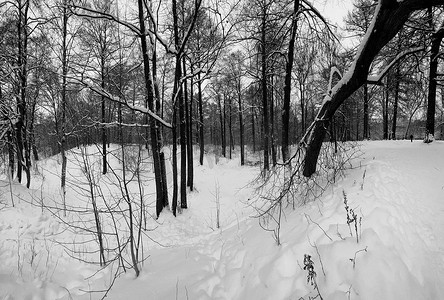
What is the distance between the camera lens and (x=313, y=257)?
8.77ft

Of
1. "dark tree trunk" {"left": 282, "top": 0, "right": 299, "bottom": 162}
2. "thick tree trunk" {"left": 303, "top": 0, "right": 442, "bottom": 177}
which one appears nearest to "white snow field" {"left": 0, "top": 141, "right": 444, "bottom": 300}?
"thick tree trunk" {"left": 303, "top": 0, "right": 442, "bottom": 177}

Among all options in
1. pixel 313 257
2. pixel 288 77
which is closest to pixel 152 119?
pixel 288 77

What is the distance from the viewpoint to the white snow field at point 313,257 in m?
2.24

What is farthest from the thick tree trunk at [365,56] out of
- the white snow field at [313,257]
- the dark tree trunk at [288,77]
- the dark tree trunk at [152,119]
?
the dark tree trunk at [152,119]

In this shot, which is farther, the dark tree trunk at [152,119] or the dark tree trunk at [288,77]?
the dark tree trunk at [288,77]

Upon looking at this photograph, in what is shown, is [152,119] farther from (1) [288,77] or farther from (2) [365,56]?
(2) [365,56]

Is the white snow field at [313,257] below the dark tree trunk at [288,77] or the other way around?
below

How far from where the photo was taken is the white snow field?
7.34 feet

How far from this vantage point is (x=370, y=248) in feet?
7.88

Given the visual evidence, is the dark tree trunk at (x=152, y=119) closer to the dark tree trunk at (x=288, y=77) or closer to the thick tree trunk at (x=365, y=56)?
the dark tree trunk at (x=288, y=77)

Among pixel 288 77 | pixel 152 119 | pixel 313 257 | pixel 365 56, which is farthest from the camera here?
pixel 288 77

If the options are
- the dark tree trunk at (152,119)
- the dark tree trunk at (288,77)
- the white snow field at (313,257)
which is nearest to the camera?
the white snow field at (313,257)

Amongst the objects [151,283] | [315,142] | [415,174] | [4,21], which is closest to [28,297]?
[151,283]

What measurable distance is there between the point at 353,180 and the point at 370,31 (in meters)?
2.96
